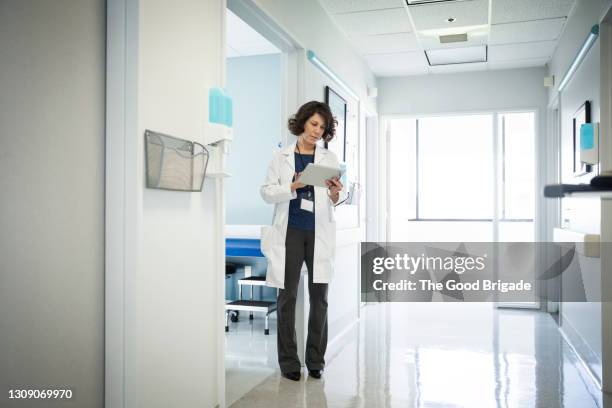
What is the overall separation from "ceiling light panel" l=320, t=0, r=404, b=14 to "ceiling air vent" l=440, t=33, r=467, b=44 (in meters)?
0.90

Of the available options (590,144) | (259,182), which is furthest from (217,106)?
(259,182)

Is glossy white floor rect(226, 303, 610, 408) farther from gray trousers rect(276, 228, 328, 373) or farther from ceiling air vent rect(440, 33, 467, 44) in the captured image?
ceiling air vent rect(440, 33, 467, 44)

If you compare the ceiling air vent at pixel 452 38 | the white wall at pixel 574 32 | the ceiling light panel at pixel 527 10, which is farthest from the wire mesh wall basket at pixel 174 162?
the ceiling air vent at pixel 452 38

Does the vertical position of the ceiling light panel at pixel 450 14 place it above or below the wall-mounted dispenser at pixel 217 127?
above

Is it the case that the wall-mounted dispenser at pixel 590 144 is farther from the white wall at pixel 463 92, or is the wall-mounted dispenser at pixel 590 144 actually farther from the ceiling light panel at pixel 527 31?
the white wall at pixel 463 92

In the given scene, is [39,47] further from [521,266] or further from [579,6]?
[521,266]

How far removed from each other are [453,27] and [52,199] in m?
3.72

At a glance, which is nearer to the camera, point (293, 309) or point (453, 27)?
point (293, 309)

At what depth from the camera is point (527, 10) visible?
4.10 m

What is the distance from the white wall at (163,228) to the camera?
1.90 metres

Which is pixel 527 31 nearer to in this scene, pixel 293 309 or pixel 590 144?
pixel 590 144

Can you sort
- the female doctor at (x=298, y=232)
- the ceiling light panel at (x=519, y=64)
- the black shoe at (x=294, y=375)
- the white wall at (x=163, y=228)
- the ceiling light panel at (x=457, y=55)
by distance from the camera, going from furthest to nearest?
the ceiling light panel at (x=519, y=64) < the ceiling light panel at (x=457, y=55) < the black shoe at (x=294, y=375) < the female doctor at (x=298, y=232) < the white wall at (x=163, y=228)

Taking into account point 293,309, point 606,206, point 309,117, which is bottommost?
point 293,309

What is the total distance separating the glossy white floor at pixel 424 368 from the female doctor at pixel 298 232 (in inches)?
11.0
